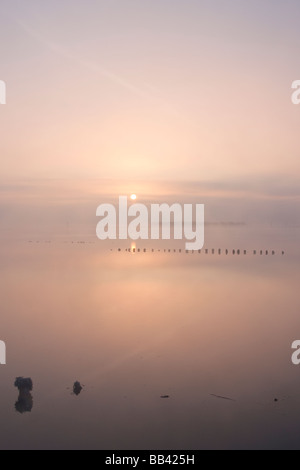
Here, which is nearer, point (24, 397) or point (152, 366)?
point (24, 397)

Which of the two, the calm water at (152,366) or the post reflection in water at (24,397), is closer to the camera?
the calm water at (152,366)

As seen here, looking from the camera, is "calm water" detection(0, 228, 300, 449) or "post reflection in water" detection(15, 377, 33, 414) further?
"post reflection in water" detection(15, 377, 33, 414)

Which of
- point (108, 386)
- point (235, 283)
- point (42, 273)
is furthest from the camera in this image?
point (42, 273)

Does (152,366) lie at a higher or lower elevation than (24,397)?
higher

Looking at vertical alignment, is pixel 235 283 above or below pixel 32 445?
above

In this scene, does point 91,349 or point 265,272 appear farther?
point 265,272

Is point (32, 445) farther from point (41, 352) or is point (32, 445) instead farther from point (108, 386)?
point (41, 352)
